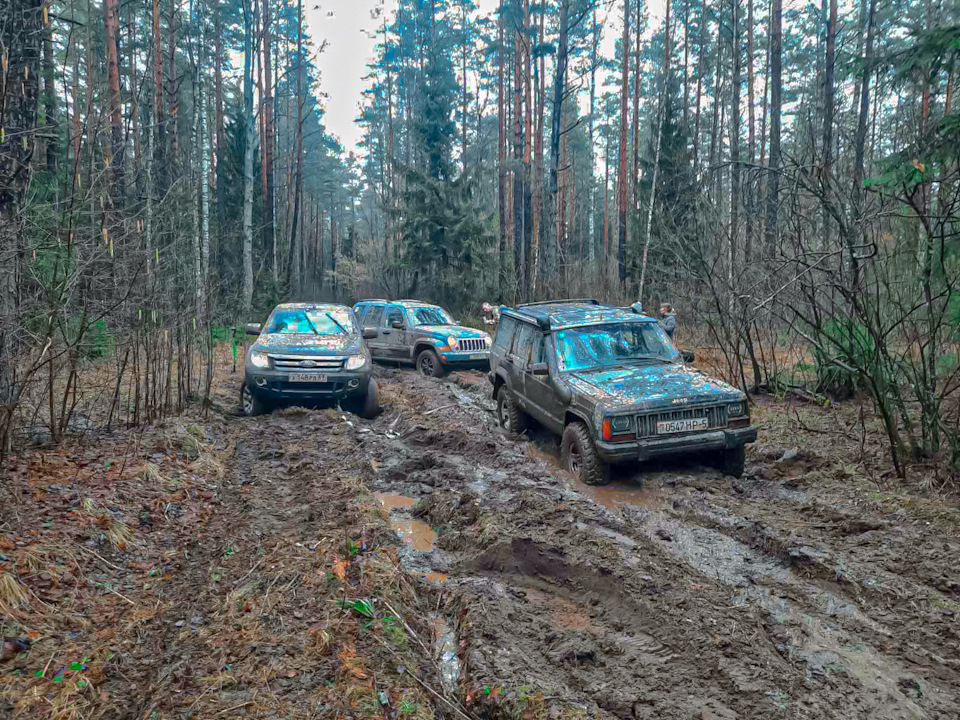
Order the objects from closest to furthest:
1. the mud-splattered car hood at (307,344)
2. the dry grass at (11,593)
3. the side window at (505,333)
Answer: the dry grass at (11,593)
the side window at (505,333)
the mud-splattered car hood at (307,344)

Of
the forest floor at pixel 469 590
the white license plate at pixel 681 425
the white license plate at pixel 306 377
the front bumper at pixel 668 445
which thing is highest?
the white license plate at pixel 306 377

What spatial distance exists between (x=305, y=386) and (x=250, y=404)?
1.05 metres

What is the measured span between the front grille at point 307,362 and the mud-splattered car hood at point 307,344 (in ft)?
0.35

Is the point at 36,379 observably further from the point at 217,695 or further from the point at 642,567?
the point at 642,567

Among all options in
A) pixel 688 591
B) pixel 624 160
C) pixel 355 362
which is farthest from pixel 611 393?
pixel 624 160

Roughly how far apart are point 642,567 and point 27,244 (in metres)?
5.76


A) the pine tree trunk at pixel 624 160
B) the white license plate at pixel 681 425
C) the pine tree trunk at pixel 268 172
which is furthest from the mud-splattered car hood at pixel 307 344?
the pine tree trunk at pixel 268 172

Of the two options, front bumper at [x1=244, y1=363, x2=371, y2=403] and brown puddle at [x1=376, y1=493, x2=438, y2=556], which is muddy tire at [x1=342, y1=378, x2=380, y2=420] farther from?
brown puddle at [x1=376, y1=493, x2=438, y2=556]

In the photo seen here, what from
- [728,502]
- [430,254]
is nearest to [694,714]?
[728,502]

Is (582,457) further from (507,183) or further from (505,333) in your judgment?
(507,183)

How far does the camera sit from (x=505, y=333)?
994cm

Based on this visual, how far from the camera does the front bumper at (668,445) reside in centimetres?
666

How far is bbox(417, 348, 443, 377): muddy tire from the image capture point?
49.6 feet

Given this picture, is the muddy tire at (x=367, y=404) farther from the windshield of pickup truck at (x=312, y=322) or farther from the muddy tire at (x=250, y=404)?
the muddy tire at (x=250, y=404)
